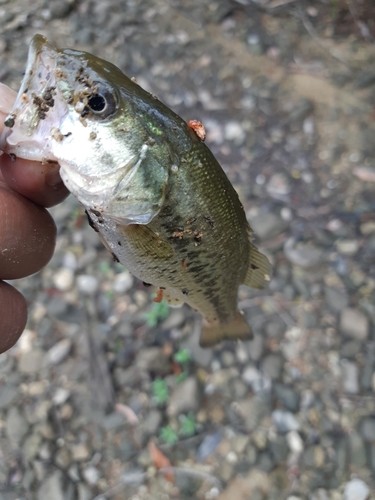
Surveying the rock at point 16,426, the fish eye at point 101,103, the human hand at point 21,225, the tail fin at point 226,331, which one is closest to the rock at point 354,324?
the tail fin at point 226,331

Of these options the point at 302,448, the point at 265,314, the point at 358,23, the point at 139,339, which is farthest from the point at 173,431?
the point at 358,23

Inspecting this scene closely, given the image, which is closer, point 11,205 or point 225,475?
point 11,205

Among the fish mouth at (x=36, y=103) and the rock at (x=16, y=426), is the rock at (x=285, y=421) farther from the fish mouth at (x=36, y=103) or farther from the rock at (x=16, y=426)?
the fish mouth at (x=36, y=103)

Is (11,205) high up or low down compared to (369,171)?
up

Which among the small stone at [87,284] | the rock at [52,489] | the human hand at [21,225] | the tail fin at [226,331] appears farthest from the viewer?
the small stone at [87,284]

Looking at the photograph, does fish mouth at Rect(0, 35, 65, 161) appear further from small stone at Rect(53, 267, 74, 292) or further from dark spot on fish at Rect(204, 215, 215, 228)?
small stone at Rect(53, 267, 74, 292)

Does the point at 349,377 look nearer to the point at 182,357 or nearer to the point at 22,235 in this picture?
the point at 182,357

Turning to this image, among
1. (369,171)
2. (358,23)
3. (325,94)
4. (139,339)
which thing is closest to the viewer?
(139,339)

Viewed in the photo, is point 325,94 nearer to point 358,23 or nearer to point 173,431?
point 358,23
